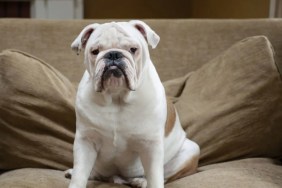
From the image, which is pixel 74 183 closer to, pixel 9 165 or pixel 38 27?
pixel 9 165

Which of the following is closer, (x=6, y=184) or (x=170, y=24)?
(x=6, y=184)

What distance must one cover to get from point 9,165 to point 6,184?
286mm

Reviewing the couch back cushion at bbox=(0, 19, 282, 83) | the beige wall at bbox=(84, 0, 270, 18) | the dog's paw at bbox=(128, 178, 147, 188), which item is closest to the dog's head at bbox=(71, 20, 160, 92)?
the dog's paw at bbox=(128, 178, 147, 188)

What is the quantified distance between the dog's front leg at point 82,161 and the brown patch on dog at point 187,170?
28 cm

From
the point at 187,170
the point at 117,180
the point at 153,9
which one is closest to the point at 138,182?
the point at 117,180

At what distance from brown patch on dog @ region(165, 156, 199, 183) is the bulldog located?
0.15 m

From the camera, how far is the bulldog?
1153mm

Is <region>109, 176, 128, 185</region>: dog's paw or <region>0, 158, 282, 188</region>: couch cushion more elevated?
<region>0, 158, 282, 188</region>: couch cushion

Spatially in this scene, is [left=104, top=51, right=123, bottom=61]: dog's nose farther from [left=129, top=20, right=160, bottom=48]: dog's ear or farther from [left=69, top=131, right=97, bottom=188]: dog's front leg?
[left=69, top=131, right=97, bottom=188]: dog's front leg

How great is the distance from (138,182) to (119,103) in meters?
0.27

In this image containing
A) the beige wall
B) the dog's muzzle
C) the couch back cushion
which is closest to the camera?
the dog's muzzle

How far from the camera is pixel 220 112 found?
1.59m

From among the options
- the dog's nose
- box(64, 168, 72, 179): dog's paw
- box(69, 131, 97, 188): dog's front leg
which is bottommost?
box(64, 168, 72, 179): dog's paw

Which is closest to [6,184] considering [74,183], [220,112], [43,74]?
[74,183]
